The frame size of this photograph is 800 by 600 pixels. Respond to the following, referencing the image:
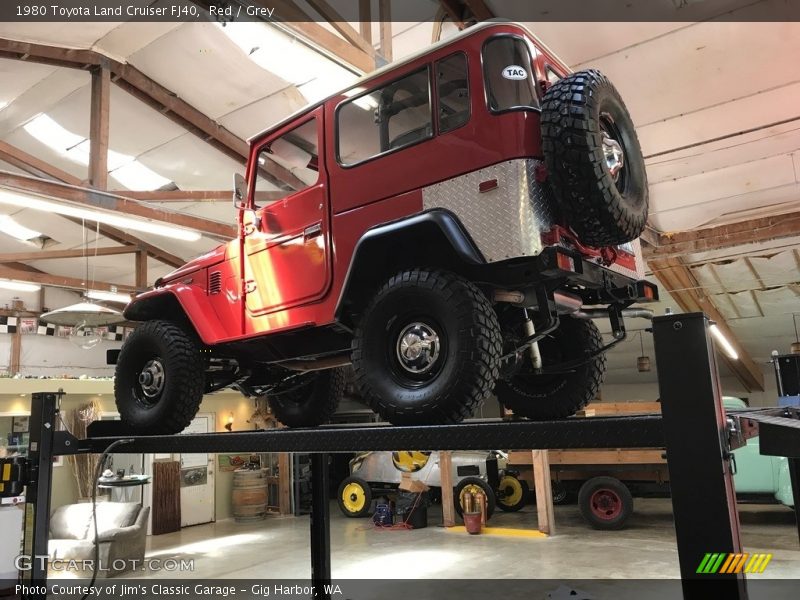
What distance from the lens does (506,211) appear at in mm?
2248

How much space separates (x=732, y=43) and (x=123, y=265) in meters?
12.7

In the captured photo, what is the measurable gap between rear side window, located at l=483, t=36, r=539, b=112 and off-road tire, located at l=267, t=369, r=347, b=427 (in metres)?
2.10

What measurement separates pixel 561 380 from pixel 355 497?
34.4ft

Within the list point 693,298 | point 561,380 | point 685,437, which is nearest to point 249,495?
point 693,298

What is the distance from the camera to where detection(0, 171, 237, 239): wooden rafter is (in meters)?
5.69

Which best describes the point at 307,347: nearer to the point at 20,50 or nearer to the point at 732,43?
the point at 732,43

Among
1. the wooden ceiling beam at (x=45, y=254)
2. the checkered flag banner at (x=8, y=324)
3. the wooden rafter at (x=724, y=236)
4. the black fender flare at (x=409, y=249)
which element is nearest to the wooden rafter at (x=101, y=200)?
the wooden ceiling beam at (x=45, y=254)

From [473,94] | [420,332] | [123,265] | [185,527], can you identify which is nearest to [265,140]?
[473,94]

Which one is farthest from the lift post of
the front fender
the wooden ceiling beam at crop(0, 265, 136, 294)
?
the wooden ceiling beam at crop(0, 265, 136, 294)

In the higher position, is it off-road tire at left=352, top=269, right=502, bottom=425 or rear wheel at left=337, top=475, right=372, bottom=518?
off-road tire at left=352, top=269, right=502, bottom=425

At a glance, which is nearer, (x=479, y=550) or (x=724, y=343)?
(x=479, y=550)

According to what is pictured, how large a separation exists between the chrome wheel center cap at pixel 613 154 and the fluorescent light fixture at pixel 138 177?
27.9ft

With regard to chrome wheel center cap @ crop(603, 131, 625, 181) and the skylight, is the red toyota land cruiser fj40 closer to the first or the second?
chrome wheel center cap @ crop(603, 131, 625, 181)

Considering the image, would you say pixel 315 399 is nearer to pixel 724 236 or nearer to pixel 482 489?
pixel 724 236
